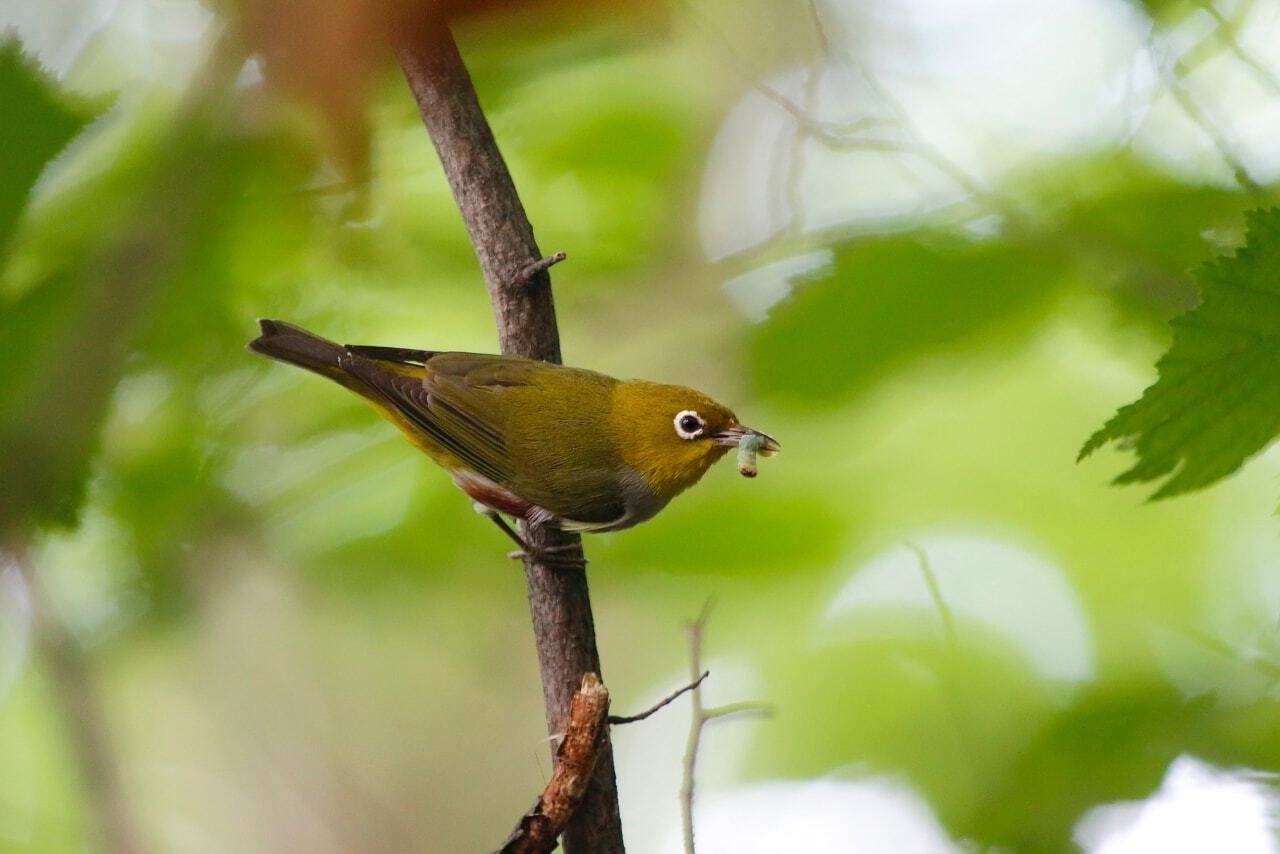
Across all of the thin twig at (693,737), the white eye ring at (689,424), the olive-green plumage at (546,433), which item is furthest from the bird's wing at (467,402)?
the thin twig at (693,737)

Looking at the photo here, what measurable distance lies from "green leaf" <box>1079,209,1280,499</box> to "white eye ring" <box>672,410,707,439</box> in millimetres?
864

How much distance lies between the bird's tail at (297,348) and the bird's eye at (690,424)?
529 millimetres

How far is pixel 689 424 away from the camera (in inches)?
59.1

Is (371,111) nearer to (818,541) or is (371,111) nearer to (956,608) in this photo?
(818,541)

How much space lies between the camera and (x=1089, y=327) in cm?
159

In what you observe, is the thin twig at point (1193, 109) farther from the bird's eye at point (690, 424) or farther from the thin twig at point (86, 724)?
the thin twig at point (86, 724)

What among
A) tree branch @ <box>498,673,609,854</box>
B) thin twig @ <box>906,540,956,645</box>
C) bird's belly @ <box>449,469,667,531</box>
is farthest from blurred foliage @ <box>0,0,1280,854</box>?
tree branch @ <box>498,673,609,854</box>

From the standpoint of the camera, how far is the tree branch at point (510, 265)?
1.32 meters

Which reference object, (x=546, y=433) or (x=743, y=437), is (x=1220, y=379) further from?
(x=546, y=433)

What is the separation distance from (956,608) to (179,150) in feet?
5.16

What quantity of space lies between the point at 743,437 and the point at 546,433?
→ 347 mm

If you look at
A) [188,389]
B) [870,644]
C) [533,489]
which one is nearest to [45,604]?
[188,389]

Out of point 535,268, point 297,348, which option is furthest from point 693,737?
point 297,348

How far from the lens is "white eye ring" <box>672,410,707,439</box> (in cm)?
149
